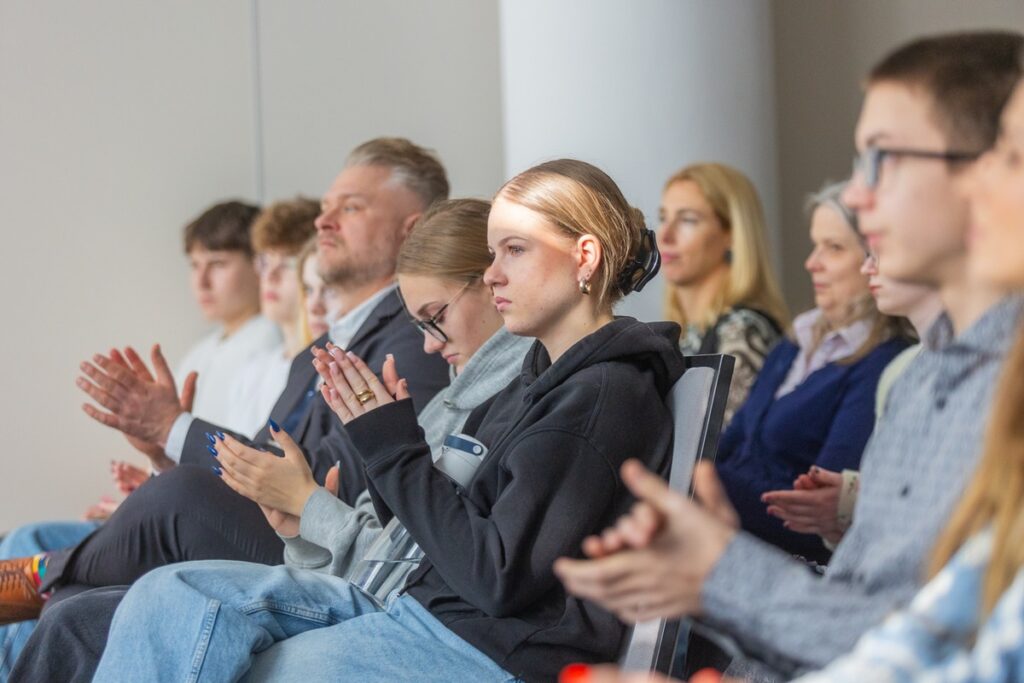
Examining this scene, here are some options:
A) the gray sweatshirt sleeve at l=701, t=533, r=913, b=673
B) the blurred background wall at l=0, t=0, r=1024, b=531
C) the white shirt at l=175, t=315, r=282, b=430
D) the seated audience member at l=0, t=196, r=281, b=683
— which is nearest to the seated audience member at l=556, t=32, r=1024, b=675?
the gray sweatshirt sleeve at l=701, t=533, r=913, b=673

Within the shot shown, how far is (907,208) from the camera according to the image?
1.24 meters

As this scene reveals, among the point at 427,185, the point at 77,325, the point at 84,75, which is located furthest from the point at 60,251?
the point at 427,185

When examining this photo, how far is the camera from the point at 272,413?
10.8 feet

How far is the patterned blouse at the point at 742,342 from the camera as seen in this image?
3449 millimetres

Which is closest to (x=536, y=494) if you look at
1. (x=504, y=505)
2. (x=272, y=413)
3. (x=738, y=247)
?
(x=504, y=505)

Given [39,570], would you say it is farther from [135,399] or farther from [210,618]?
[210,618]

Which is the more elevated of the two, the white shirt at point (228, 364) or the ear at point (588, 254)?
the ear at point (588, 254)

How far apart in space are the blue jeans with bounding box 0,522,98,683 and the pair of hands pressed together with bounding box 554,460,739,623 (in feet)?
6.53

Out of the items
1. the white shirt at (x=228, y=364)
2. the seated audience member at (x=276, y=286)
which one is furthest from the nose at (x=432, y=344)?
the white shirt at (x=228, y=364)

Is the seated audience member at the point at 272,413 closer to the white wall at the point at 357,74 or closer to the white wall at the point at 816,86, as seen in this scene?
the white wall at the point at 816,86

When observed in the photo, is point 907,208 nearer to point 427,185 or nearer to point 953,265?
point 953,265

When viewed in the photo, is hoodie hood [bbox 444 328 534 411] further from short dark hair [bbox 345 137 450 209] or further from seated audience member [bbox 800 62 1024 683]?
seated audience member [bbox 800 62 1024 683]

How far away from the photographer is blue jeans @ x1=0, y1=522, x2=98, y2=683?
282 centimetres

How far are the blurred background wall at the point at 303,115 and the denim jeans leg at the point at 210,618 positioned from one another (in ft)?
6.88
